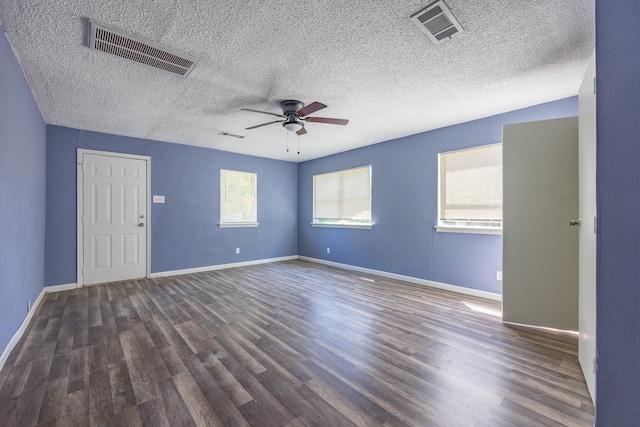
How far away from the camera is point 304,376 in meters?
1.96

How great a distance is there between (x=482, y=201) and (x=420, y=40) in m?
2.58

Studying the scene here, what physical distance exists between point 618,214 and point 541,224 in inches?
87.0

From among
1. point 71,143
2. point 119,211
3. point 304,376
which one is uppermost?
point 71,143

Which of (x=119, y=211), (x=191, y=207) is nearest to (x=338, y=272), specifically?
(x=191, y=207)

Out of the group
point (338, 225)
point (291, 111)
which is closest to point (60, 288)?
point (291, 111)

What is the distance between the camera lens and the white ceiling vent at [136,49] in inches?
80.7

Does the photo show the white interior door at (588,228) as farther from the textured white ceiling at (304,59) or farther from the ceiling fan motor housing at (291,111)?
the ceiling fan motor housing at (291,111)

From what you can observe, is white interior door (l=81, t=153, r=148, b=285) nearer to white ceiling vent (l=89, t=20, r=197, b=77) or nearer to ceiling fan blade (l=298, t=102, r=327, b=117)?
white ceiling vent (l=89, t=20, r=197, b=77)

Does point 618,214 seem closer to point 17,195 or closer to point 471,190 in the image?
point 471,190

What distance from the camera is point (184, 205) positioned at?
17.5ft

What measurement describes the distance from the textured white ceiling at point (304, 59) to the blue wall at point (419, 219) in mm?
282

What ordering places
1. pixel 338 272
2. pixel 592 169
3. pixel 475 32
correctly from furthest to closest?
pixel 338 272 → pixel 475 32 → pixel 592 169

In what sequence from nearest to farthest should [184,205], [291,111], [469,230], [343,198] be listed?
[291,111]
[469,230]
[184,205]
[343,198]

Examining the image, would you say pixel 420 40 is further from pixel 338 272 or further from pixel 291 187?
pixel 291 187
